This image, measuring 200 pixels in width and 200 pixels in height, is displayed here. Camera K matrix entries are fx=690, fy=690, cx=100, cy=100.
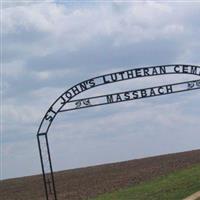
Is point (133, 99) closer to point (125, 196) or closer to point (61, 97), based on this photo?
point (61, 97)

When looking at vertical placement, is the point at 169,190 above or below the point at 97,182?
below

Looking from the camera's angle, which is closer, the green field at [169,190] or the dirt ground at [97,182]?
the green field at [169,190]

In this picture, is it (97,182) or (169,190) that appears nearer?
(169,190)

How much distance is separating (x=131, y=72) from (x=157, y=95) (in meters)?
0.99

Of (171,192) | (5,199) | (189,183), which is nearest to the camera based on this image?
(171,192)

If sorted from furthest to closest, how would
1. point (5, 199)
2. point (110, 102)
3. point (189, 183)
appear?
point (5, 199), point (189, 183), point (110, 102)

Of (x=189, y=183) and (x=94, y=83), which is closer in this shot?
(x=94, y=83)

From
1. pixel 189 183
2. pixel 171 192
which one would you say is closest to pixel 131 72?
pixel 171 192

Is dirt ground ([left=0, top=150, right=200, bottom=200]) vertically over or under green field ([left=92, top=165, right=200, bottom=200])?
over

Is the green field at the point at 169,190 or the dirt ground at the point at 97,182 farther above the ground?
the dirt ground at the point at 97,182

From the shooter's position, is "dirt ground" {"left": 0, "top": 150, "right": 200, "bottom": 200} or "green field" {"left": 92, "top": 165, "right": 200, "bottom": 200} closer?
"green field" {"left": 92, "top": 165, "right": 200, "bottom": 200}

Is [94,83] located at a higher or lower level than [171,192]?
higher

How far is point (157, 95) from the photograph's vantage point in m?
19.5

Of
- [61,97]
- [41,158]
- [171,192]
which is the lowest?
[171,192]
